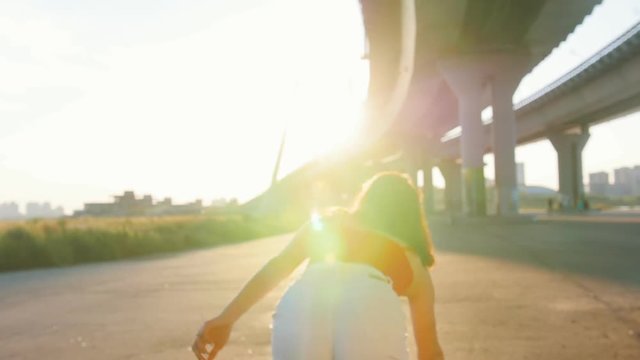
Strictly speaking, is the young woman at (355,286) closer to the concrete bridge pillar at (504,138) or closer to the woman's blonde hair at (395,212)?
the woman's blonde hair at (395,212)

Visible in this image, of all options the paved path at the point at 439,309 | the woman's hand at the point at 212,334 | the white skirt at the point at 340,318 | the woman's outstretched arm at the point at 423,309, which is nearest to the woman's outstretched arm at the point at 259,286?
the woman's hand at the point at 212,334

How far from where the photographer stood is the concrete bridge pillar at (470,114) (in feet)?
140

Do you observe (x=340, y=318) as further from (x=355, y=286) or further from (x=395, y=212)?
(x=395, y=212)

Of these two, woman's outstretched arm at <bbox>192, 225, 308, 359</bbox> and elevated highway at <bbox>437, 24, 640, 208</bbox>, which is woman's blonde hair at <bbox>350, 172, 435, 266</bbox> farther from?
elevated highway at <bbox>437, 24, 640, 208</bbox>

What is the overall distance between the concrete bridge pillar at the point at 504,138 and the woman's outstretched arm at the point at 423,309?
40.3 m

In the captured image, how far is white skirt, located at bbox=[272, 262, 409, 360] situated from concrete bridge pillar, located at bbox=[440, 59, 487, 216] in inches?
1588

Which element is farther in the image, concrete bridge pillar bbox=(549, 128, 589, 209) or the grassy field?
concrete bridge pillar bbox=(549, 128, 589, 209)

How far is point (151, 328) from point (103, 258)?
17883mm

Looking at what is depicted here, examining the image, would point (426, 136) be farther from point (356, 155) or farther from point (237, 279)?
point (237, 279)

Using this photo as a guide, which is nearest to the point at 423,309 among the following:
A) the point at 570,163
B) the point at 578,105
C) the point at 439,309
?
the point at 439,309

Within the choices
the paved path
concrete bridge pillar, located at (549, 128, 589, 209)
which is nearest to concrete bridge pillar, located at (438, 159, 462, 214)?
concrete bridge pillar, located at (549, 128, 589, 209)

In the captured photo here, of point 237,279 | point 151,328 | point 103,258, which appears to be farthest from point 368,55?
point 151,328

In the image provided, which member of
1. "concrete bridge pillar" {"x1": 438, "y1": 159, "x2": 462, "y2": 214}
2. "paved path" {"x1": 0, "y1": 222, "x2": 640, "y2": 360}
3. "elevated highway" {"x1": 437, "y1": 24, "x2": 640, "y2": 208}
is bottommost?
"paved path" {"x1": 0, "y1": 222, "x2": 640, "y2": 360}

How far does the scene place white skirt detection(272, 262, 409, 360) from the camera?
3260 mm
